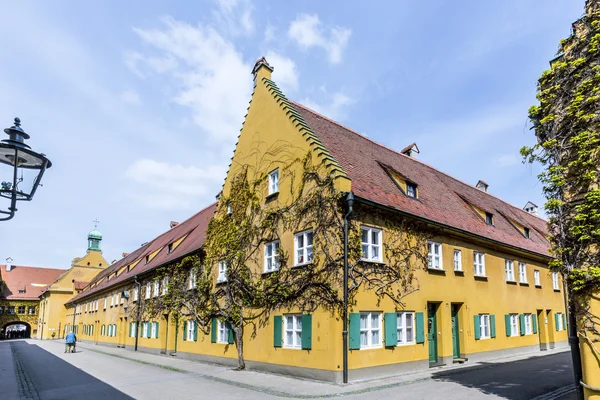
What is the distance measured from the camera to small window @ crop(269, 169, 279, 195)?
1716 cm

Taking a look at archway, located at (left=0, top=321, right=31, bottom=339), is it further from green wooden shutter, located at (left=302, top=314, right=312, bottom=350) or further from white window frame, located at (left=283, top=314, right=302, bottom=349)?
green wooden shutter, located at (left=302, top=314, right=312, bottom=350)

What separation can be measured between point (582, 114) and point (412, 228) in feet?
27.3

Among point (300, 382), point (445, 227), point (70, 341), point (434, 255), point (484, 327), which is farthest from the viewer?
point (70, 341)

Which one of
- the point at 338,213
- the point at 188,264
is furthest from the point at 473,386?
the point at 188,264

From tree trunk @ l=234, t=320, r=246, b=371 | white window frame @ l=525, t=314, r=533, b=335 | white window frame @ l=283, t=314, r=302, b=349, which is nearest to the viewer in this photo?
white window frame @ l=283, t=314, r=302, b=349

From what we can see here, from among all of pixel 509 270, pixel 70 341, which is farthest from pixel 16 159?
pixel 70 341

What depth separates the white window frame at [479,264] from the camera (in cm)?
1953

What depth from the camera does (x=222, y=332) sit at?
755 inches

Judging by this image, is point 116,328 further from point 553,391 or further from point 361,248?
point 553,391

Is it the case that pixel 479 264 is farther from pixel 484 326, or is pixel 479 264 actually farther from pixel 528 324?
pixel 528 324

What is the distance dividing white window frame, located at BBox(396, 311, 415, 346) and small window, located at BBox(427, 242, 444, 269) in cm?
234

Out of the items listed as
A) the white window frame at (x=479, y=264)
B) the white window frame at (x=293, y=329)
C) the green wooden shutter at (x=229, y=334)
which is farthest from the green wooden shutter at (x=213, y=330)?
the white window frame at (x=479, y=264)

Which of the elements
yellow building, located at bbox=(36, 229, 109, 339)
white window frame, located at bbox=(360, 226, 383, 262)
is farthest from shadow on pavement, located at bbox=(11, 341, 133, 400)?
yellow building, located at bbox=(36, 229, 109, 339)

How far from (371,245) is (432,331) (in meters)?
5.04
